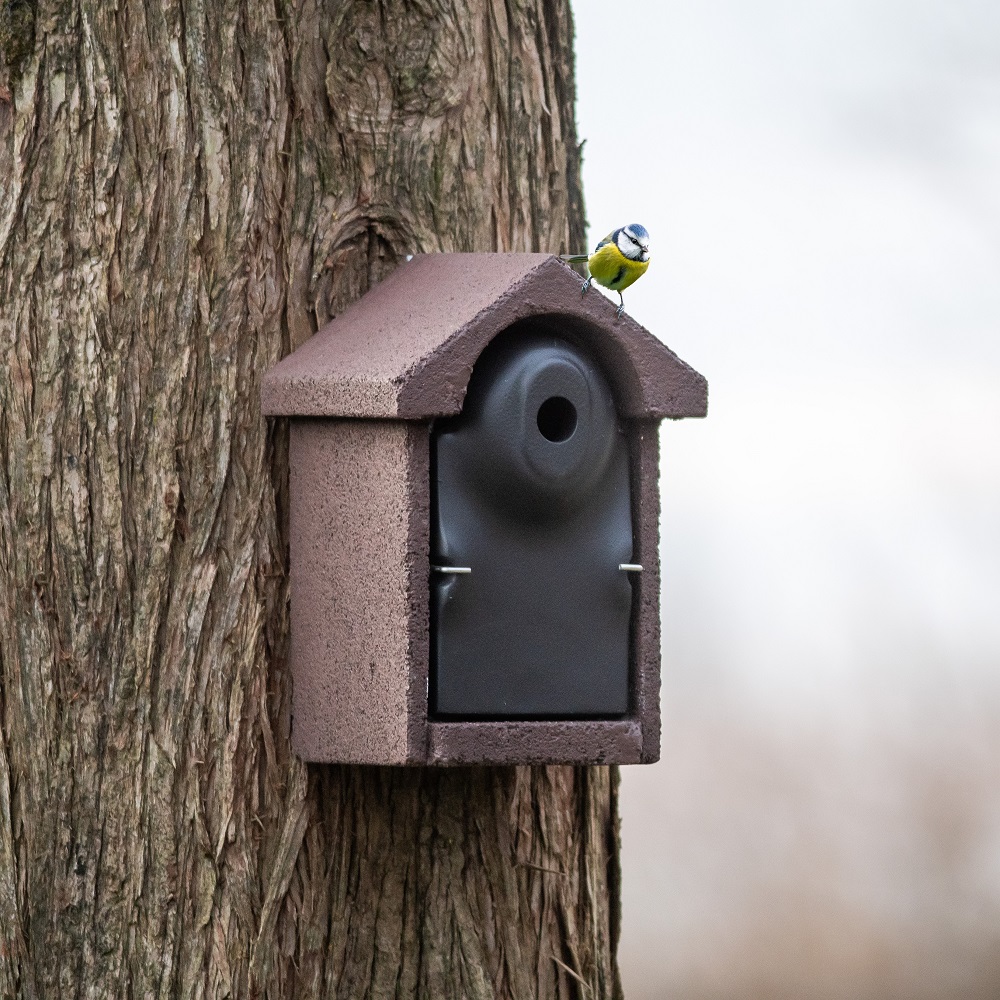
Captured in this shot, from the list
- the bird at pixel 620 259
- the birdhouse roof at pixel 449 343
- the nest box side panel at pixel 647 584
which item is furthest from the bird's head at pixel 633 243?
the nest box side panel at pixel 647 584

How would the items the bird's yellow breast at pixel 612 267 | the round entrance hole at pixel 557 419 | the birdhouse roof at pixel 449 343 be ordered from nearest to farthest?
the birdhouse roof at pixel 449 343 → the round entrance hole at pixel 557 419 → the bird's yellow breast at pixel 612 267

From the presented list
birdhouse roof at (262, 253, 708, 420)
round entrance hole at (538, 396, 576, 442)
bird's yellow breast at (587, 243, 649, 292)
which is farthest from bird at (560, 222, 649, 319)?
round entrance hole at (538, 396, 576, 442)

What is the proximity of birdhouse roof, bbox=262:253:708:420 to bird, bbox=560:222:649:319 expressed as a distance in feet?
0.35

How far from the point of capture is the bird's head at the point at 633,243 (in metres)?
2.58

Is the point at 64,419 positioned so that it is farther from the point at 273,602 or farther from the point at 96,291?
the point at 273,602

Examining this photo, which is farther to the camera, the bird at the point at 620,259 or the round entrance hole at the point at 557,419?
the bird at the point at 620,259

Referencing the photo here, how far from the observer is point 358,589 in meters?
2.41

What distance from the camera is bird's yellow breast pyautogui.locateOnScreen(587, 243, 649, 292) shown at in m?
2.57

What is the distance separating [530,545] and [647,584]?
228mm

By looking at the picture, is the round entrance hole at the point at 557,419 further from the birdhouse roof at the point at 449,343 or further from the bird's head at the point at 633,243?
the bird's head at the point at 633,243

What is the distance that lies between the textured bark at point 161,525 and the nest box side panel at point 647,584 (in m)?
0.47

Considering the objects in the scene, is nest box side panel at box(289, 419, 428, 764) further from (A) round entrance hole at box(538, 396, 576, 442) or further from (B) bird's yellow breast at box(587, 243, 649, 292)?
(B) bird's yellow breast at box(587, 243, 649, 292)

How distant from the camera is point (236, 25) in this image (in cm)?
257

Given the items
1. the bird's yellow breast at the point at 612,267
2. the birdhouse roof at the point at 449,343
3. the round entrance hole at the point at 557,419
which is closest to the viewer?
the birdhouse roof at the point at 449,343
